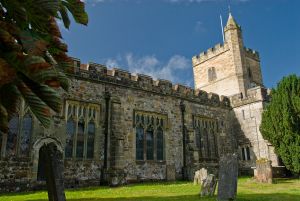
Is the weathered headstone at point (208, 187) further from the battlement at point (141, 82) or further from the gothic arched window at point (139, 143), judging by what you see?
the battlement at point (141, 82)

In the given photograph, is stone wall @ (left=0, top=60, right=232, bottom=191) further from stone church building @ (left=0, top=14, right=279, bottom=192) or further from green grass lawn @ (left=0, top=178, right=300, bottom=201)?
green grass lawn @ (left=0, top=178, right=300, bottom=201)

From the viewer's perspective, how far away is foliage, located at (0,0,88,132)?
1251 mm

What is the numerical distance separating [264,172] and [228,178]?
19.2 ft

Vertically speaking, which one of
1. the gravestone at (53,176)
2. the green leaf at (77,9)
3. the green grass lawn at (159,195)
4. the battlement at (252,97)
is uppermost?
the battlement at (252,97)

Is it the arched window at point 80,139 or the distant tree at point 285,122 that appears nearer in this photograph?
the arched window at point 80,139

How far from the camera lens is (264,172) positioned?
13.2 metres

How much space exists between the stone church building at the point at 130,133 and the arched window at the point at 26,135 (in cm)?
4

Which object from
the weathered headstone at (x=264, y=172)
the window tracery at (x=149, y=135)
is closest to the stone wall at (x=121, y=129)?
the window tracery at (x=149, y=135)

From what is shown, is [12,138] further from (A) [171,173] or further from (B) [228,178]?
(B) [228,178]

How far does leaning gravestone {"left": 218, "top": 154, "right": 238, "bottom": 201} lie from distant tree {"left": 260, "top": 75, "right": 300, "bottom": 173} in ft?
27.9

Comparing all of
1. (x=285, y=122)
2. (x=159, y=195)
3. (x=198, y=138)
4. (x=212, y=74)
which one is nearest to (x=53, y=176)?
(x=159, y=195)

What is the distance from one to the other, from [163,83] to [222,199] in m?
10.1

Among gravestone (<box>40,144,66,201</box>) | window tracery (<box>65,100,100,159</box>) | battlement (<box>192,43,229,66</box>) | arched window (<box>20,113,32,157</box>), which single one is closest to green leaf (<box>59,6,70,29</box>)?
gravestone (<box>40,144,66,201</box>)

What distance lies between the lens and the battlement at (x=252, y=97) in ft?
A: 63.1
